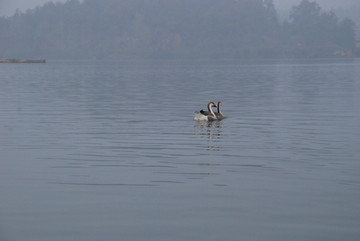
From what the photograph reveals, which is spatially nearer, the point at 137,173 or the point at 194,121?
the point at 137,173

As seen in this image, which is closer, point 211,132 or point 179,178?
point 179,178

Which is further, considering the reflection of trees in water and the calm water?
the reflection of trees in water

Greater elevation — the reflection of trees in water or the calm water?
the reflection of trees in water

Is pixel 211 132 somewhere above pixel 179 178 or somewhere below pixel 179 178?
above

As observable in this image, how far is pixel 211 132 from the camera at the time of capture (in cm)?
2578

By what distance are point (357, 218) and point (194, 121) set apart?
17075mm

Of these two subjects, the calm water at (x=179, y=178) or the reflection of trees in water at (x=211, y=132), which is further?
the reflection of trees in water at (x=211, y=132)

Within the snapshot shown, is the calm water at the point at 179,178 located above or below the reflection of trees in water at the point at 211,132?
below

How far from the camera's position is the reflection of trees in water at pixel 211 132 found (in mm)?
22375

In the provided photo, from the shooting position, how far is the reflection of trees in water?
73.4 ft

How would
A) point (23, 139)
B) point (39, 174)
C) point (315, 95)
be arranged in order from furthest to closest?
point (315, 95)
point (23, 139)
point (39, 174)

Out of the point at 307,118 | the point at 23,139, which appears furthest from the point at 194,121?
the point at 23,139

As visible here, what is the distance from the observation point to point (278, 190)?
592 inches

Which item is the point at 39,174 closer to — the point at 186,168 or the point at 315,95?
the point at 186,168
